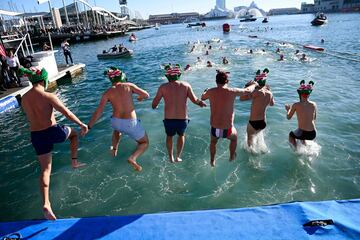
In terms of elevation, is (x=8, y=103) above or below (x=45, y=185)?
below

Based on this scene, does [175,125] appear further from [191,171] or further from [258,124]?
[258,124]

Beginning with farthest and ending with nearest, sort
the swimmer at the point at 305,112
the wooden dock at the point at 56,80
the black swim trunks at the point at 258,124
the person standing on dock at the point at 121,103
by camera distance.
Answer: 1. the wooden dock at the point at 56,80
2. the black swim trunks at the point at 258,124
3. the swimmer at the point at 305,112
4. the person standing on dock at the point at 121,103

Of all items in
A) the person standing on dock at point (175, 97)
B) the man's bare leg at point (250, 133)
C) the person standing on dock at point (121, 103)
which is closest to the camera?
the person standing on dock at point (121, 103)

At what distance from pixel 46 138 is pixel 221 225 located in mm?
3186

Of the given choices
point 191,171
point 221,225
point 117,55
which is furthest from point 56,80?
point 221,225

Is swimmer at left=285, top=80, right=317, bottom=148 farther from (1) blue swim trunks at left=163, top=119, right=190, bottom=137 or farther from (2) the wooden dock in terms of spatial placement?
(2) the wooden dock

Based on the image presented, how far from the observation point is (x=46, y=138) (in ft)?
15.0

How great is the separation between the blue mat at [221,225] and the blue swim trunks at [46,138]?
4.06ft

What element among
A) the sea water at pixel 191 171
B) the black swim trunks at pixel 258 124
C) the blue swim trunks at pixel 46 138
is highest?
the blue swim trunks at pixel 46 138

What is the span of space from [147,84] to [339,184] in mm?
13032

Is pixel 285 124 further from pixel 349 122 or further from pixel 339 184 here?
pixel 339 184

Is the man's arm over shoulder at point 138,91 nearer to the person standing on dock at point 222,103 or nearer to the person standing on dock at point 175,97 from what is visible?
the person standing on dock at point 175,97

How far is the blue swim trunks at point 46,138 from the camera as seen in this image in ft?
14.8

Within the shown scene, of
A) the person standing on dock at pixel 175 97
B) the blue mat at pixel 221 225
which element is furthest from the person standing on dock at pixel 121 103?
the blue mat at pixel 221 225
